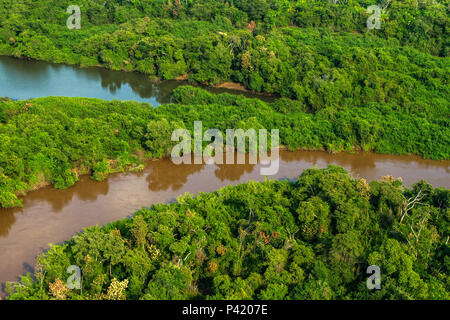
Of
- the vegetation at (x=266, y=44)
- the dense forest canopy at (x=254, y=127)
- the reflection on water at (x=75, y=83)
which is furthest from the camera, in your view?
the reflection on water at (x=75, y=83)

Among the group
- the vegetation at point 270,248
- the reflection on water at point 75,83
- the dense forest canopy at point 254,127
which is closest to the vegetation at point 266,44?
the dense forest canopy at point 254,127

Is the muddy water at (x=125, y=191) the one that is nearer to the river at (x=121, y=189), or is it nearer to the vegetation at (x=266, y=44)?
the river at (x=121, y=189)

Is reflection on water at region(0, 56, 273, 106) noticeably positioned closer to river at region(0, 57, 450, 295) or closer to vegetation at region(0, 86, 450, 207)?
river at region(0, 57, 450, 295)

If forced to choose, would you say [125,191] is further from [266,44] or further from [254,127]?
[266,44]

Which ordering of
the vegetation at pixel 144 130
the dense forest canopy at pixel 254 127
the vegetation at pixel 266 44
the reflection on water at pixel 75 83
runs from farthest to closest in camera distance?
the reflection on water at pixel 75 83 → the vegetation at pixel 266 44 → the vegetation at pixel 144 130 → the dense forest canopy at pixel 254 127

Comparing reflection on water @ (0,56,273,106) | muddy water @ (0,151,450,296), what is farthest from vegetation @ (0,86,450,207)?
reflection on water @ (0,56,273,106)

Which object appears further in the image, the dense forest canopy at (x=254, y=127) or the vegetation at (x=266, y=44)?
the vegetation at (x=266, y=44)

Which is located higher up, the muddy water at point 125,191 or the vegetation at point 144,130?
the vegetation at point 144,130
